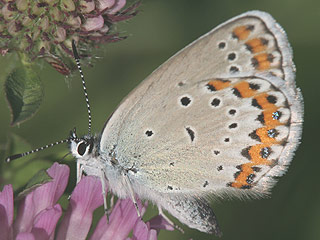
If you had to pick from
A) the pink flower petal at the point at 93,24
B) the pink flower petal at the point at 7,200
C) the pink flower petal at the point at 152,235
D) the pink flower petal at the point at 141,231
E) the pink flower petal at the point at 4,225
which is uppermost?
the pink flower petal at the point at 93,24

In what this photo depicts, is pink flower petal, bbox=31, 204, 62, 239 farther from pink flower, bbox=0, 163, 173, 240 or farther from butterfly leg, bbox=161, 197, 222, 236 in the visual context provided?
butterfly leg, bbox=161, 197, 222, 236

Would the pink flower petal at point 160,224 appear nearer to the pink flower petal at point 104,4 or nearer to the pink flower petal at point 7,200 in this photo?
the pink flower petal at point 7,200

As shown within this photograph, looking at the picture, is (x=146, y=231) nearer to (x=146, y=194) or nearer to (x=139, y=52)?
(x=146, y=194)

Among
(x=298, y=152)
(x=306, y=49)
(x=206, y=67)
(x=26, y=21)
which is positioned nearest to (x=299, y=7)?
(x=306, y=49)

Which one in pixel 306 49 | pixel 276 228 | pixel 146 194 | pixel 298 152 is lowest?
pixel 276 228

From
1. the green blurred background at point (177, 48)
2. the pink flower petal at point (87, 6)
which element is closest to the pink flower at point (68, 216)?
the pink flower petal at point (87, 6)

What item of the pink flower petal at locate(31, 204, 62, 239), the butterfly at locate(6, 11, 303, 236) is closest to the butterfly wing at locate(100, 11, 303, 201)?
the butterfly at locate(6, 11, 303, 236)
